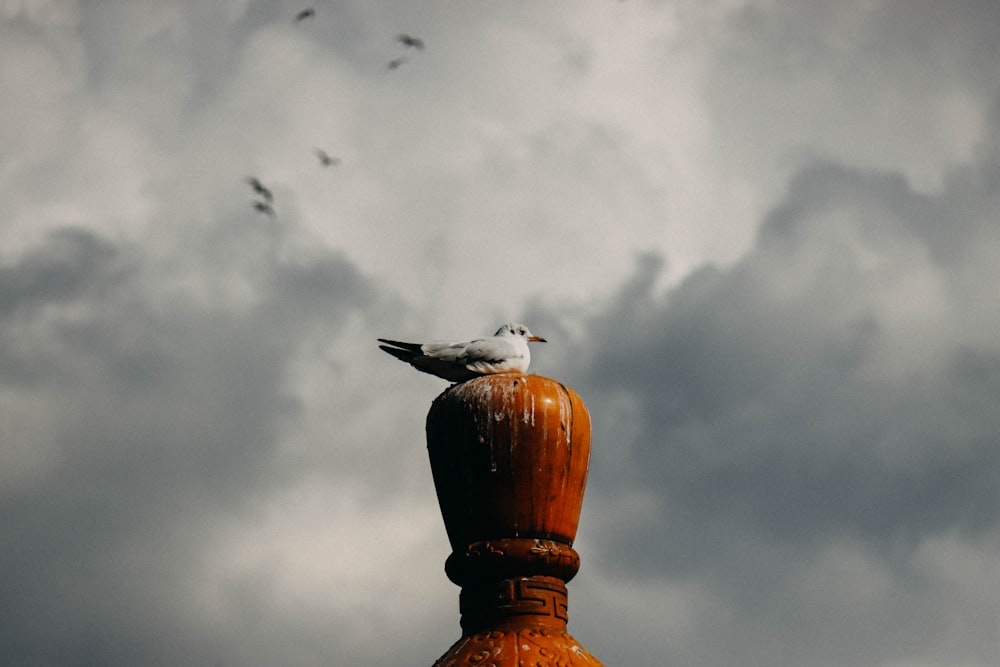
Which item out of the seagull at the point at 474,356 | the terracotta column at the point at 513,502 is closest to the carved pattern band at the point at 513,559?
the terracotta column at the point at 513,502

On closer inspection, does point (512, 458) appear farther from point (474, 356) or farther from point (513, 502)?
point (474, 356)

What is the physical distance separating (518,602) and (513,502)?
0.56 m

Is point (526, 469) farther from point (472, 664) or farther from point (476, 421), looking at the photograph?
point (472, 664)

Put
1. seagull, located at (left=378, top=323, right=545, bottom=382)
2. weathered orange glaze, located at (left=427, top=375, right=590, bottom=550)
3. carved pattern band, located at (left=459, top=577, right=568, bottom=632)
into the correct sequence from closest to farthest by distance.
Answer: carved pattern band, located at (left=459, top=577, right=568, bottom=632) < weathered orange glaze, located at (left=427, top=375, right=590, bottom=550) < seagull, located at (left=378, top=323, right=545, bottom=382)

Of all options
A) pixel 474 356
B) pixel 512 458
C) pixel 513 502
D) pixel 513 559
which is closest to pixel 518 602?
pixel 513 559

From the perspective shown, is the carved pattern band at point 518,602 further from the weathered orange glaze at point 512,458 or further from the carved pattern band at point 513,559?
the weathered orange glaze at point 512,458

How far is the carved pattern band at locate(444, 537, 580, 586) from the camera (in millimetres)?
8547

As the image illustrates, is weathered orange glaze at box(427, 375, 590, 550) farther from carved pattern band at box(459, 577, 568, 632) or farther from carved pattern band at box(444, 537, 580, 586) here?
carved pattern band at box(459, 577, 568, 632)

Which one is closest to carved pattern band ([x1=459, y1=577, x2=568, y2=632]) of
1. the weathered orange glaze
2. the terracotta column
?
the terracotta column

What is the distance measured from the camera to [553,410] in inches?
343

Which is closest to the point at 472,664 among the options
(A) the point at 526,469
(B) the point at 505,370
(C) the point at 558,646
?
(C) the point at 558,646

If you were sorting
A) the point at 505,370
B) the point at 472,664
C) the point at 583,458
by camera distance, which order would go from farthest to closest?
1. the point at 505,370
2. the point at 583,458
3. the point at 472,664

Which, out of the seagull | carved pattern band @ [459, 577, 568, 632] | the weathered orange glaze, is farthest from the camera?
the seagull

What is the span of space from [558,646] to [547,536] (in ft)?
2.16
